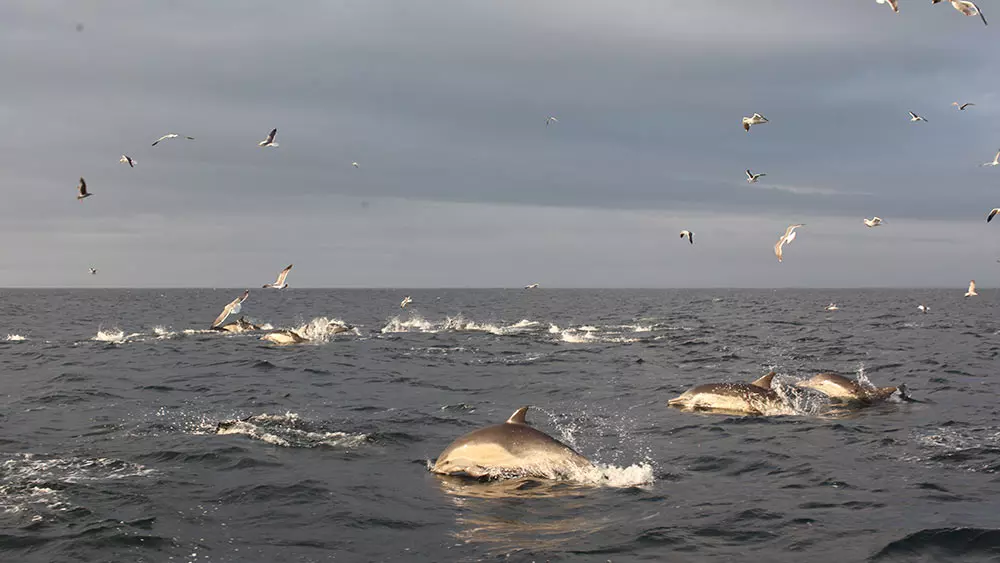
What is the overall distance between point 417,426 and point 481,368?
12.4m

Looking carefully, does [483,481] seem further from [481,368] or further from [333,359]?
[333,359]

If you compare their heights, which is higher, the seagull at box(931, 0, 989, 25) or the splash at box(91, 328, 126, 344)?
the seagull at box(931, 0, 989, 25)

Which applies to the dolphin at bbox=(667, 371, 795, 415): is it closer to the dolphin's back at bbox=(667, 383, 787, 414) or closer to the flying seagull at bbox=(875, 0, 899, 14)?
the dolphin's back at bbox=(667, 383, 787, 414)

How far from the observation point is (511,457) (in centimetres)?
1294

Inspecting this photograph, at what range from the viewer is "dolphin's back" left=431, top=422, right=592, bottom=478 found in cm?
1284

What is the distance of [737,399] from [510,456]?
28.9 feet

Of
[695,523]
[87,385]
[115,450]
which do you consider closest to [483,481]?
[695,523]

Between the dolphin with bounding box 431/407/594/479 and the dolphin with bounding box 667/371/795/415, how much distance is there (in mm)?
7540

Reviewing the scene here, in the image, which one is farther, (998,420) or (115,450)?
(998,420)

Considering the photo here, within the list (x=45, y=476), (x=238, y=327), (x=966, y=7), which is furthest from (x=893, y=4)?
(x=238, y=327)

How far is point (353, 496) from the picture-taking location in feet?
38.8

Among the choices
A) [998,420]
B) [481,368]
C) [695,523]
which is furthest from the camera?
[481,368]

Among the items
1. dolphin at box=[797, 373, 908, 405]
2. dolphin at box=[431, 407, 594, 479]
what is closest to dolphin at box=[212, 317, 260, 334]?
dolphin at box=[797, 373, 908, 405]

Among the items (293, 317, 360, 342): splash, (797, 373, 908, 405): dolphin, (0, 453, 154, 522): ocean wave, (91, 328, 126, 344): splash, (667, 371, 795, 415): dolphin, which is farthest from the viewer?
(293, 317, 360, 342): splash
